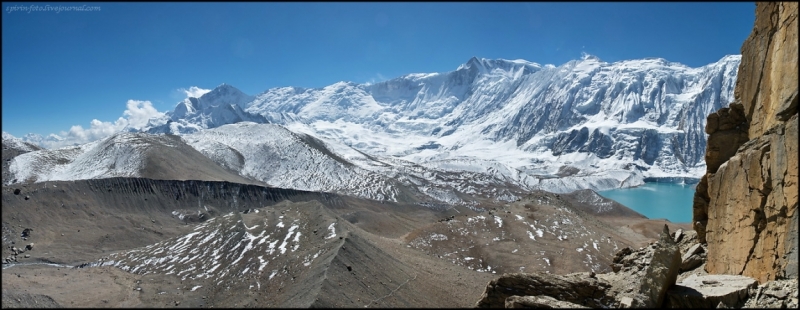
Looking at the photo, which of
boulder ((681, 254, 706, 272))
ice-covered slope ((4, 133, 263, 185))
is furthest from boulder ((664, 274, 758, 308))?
ice-covered slope ((4, 133, 263, 185))

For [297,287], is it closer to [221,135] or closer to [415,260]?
[415,260]

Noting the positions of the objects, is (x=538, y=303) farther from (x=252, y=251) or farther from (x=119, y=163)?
(x=119, y=163)

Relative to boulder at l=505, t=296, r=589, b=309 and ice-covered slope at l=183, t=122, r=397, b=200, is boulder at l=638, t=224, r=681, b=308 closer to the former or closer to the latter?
boulder at l=505, t=296, r=589, b=309

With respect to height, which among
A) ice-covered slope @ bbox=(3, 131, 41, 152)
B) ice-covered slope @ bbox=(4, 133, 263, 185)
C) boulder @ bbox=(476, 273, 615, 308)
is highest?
ice-covered slope @ bbox=(3, 131, 41, 152)

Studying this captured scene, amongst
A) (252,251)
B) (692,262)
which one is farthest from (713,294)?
(252,251)

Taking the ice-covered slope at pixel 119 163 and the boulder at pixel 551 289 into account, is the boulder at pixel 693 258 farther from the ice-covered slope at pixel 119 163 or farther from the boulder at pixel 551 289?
the ice-covered slope at pixel 119 163

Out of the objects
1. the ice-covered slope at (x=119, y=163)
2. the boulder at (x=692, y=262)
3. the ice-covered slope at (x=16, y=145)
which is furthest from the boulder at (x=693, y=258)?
the ice-covered slope at (x=16, y=145)
